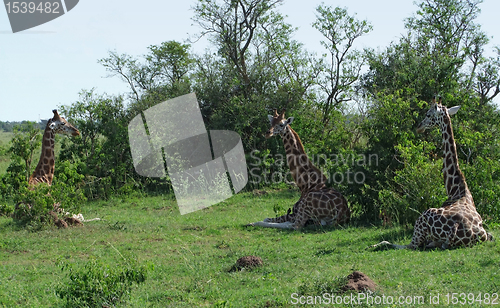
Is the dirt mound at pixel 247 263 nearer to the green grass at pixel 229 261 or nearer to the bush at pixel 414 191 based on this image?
the green grass at pixel 229 261

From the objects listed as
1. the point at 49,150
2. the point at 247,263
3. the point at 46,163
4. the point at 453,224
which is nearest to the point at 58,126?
the point at 49,150

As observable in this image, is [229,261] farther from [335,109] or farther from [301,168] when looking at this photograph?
[335,109]

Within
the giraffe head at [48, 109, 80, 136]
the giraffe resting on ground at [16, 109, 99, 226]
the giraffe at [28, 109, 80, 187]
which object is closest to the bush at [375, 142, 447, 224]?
the giraffe resting on ground at [16, 109, 99, 226]

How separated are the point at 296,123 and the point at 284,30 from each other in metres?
5.63

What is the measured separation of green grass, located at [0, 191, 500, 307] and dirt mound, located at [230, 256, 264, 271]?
15 centimetres

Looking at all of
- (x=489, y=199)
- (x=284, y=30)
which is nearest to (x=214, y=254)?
(x=489, y=199)

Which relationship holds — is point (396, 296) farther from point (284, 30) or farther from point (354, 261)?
point (284, 30)

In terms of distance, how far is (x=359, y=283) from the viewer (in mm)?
5391

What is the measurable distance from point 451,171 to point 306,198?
2.94 m

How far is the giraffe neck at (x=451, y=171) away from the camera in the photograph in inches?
310

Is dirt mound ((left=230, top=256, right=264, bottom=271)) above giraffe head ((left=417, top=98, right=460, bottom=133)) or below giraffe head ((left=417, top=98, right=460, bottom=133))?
below

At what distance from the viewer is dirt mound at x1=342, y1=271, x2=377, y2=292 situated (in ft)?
17.4

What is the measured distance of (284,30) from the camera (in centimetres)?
2050

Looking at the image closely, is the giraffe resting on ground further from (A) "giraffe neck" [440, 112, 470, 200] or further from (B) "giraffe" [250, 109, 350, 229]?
(A) "giraffe neck" [440, 112, 470, 200]
